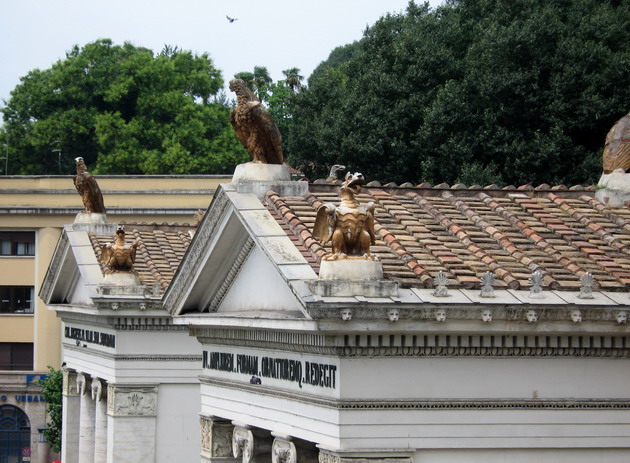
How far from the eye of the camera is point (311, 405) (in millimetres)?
15727

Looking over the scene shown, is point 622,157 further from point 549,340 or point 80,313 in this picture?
point 80,313

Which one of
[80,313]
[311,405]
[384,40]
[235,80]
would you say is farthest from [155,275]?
[384,40]

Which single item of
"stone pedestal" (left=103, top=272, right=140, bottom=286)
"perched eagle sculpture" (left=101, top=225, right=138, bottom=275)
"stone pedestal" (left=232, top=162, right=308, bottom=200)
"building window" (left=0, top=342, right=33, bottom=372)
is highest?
"building window" (left=0, top=342, right=33, bottom=372)

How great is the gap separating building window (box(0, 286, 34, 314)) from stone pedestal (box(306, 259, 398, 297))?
51.6 metres

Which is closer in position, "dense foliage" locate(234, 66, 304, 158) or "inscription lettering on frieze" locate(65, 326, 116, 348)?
"inscription lettering on frieze" locate(65, 326, 116, 348)

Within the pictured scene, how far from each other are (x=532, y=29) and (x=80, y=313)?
1339 centimetres

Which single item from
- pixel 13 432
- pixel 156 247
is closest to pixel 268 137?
pixel 156 247

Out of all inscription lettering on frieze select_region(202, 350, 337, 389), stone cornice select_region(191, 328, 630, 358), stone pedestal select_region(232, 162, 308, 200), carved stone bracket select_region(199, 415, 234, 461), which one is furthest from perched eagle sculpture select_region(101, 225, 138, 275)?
stone cornice select_region(191, 328, 630, 358)

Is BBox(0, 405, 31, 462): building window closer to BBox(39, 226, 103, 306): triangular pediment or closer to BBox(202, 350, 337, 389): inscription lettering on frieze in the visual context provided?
BBox(39, 226, 103, 306): triangular pediment

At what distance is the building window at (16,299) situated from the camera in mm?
64375

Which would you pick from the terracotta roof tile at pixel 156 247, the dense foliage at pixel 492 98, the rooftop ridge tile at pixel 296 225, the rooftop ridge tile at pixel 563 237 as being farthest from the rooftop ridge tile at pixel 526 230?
the dense foliage at pixel 492 98

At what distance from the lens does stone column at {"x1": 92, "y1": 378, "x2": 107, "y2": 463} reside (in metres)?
27.6

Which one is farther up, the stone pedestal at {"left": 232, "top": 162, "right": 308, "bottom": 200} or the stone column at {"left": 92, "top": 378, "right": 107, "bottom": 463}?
the stone pedestal at {"left": 232, "top": 162, "right": 308, "bottom": 200}

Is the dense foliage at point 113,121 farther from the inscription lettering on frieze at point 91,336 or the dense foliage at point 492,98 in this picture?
the inscription lettering on frieze at point 91,336
